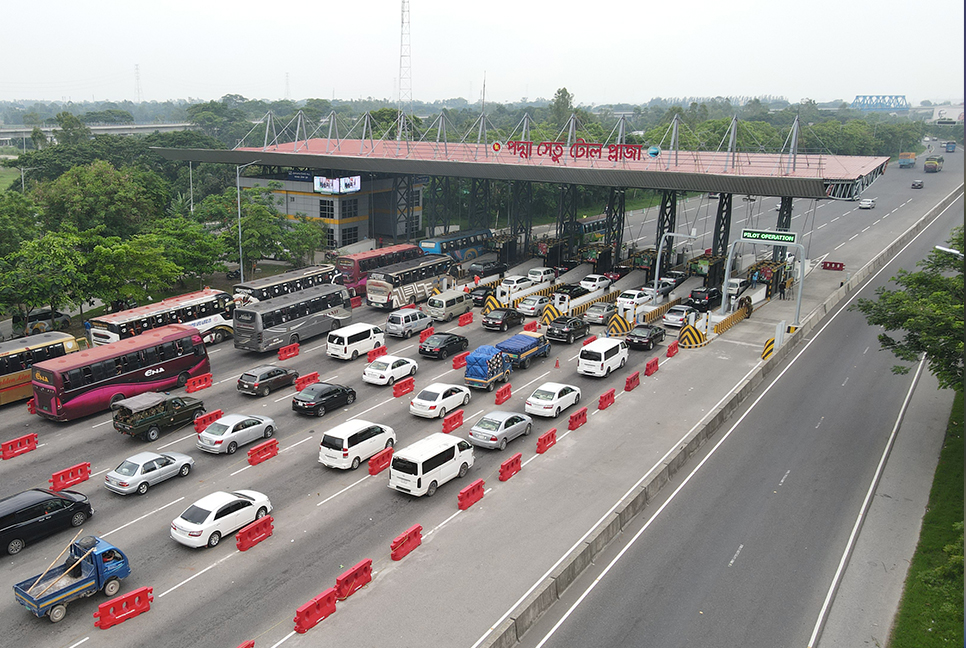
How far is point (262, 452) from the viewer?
2788cm

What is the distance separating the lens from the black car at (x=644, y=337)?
1635 inches

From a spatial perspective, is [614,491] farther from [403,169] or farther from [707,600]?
[403,169]

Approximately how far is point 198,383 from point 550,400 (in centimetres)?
1750

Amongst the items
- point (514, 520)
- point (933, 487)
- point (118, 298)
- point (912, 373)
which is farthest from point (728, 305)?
point (118, 298)

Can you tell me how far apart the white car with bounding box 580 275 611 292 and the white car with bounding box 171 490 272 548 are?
115 feet

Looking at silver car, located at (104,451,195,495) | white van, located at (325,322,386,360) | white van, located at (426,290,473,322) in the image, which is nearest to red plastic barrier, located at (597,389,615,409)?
white van, located at (325,322,386,360)

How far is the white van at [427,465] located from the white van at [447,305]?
21936mm

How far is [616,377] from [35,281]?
32.1m

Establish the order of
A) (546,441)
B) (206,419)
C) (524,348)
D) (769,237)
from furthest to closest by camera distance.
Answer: (769,237) → (524,348) → (206,419) → (546,441)

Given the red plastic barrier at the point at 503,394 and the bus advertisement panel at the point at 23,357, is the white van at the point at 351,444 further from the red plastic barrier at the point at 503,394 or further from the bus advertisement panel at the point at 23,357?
the bus advertisement panel at the point at 23,357

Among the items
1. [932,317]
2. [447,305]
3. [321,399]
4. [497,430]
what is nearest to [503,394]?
[497,430]

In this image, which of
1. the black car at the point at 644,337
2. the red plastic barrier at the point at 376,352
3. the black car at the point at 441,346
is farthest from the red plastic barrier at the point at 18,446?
the black car at the point at 644,337

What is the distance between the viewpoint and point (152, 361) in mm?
34781

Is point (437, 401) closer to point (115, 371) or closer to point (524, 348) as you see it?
point (524, 348)
